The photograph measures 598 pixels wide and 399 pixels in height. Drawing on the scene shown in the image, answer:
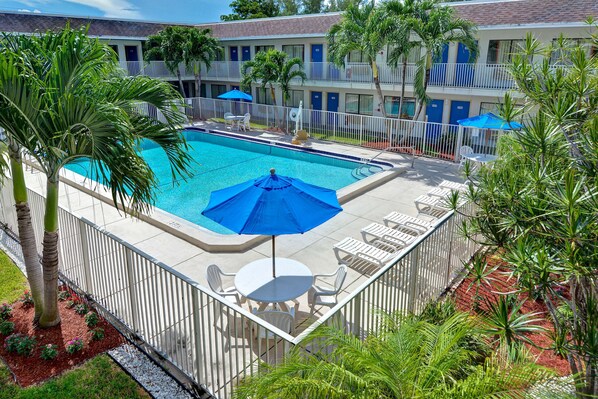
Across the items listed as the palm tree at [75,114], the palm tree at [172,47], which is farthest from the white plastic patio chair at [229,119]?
the palm tree at [75,114]

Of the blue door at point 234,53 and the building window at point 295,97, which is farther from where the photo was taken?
the blue door at point 234,53

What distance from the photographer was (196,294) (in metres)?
4.57

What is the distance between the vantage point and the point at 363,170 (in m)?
15.9

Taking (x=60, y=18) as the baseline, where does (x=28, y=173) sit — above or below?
below

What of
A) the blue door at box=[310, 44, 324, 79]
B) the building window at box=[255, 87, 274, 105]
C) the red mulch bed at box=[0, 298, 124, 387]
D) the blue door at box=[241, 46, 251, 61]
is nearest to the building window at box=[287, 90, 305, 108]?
the building window at box=[255, 87, 274, 105]

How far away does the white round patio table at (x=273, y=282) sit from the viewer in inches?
232

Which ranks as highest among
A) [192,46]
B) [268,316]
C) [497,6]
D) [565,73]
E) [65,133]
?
[497,6]


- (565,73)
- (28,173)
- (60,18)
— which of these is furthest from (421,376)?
(60,18)

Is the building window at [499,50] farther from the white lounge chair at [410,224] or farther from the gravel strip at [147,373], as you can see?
the gravel strip at [147,373]

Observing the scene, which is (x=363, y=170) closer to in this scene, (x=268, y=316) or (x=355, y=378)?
(x=268, y=316)

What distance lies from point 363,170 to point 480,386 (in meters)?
13.3

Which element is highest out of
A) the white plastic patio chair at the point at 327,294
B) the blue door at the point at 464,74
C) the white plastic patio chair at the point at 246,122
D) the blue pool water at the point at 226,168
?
the blue door at the point at 464,74

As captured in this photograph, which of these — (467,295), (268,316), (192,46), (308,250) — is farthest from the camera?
(192,46)

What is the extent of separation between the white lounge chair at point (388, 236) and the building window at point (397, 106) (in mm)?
16029
